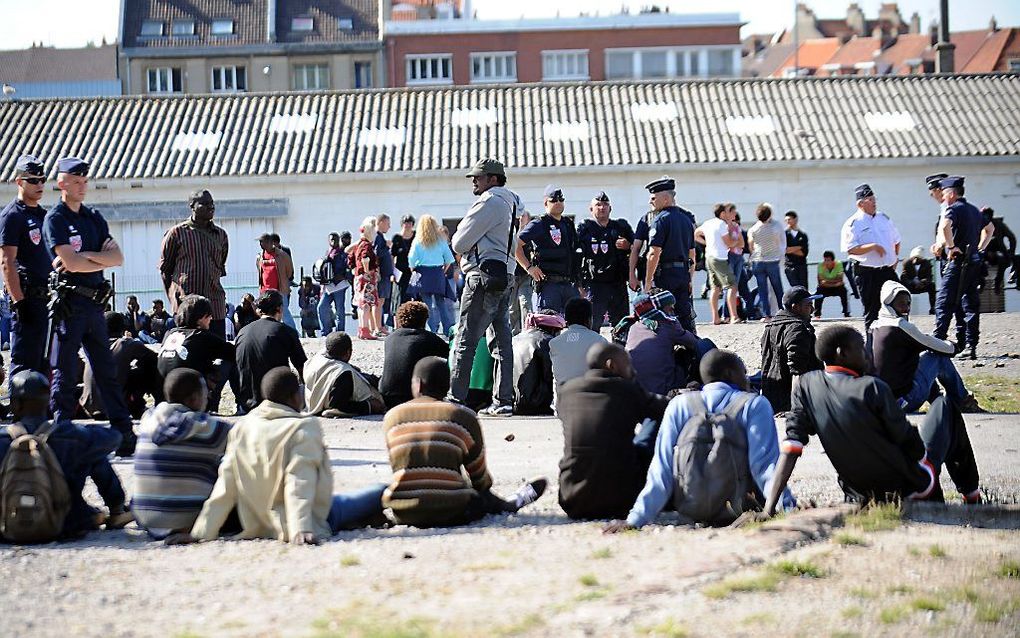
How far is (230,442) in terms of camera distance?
7.79 meters

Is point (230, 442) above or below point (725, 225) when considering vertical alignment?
below

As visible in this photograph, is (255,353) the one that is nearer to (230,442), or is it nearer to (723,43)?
(230,442)

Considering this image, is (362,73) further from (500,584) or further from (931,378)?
(500,584)

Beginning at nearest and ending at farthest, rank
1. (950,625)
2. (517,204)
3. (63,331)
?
(950,625) → (63,331) → (517,204)

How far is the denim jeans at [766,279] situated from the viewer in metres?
21.0

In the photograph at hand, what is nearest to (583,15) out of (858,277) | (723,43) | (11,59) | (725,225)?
(723,43)

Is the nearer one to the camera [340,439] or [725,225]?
[340,439]

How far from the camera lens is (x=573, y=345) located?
11.8 metres

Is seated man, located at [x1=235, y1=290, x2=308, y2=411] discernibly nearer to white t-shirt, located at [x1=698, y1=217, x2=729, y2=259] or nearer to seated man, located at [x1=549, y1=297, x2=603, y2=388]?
seated man, located at [x1=549, y1=297, x2=603, y2=388]

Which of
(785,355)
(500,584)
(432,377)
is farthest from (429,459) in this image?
(785,355)

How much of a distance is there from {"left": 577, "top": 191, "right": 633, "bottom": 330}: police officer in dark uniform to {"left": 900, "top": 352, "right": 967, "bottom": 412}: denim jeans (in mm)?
4198

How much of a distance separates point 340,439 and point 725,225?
33.7 ft

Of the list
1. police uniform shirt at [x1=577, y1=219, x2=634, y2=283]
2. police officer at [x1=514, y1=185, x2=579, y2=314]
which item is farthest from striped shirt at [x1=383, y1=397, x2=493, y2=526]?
police uniform shirt at [x1=577, y1=219, x2=634, y2=283]

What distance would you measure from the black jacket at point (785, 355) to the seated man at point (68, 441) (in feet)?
18.6
